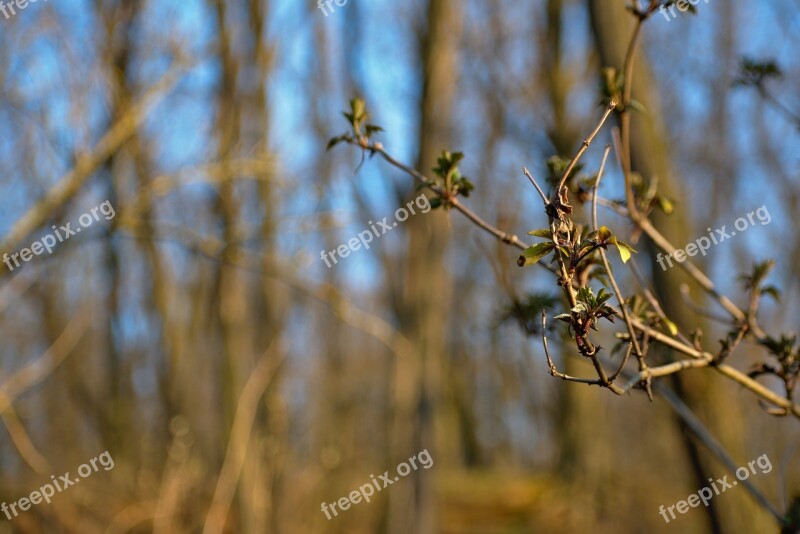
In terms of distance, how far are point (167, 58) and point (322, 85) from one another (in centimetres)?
612

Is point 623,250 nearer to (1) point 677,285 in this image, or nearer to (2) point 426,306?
(1) point 677,285

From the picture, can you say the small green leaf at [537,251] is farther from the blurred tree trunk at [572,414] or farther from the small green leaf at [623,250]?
the blurred tree trunk at [572,414]

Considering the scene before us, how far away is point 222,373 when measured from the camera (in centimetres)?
697

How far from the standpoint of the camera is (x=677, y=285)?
360 centimetres

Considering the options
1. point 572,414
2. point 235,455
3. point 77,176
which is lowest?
point 235,455

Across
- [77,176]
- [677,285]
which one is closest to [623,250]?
[677,285]

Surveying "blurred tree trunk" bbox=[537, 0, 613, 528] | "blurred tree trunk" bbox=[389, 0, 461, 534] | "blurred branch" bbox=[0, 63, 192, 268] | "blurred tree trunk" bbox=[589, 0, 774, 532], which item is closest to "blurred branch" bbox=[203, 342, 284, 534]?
"blurred tree trunk" bbox=[389, 0, 461, 534]

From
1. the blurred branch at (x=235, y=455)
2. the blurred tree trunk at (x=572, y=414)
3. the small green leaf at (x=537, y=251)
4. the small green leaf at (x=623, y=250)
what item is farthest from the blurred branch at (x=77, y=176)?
the blurred tree trunk at (x=572, y=414)

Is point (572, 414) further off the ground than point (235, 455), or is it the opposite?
point (572, 414)

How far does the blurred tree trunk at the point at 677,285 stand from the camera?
351cm

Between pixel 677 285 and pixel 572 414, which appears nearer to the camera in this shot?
pixel 677 285

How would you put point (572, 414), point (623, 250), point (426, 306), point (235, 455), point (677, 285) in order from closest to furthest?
1. point (623, 250)
2. point (677, 285)
3. point (235, 455)
4. point (426, 306)
5. point (572, 414)

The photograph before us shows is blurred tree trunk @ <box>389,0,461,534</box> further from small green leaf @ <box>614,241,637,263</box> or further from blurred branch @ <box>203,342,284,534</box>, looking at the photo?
small green leaf @ <box>614,241,637,263</box>

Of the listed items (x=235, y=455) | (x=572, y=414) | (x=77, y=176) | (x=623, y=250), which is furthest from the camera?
(x=572, y=414)
